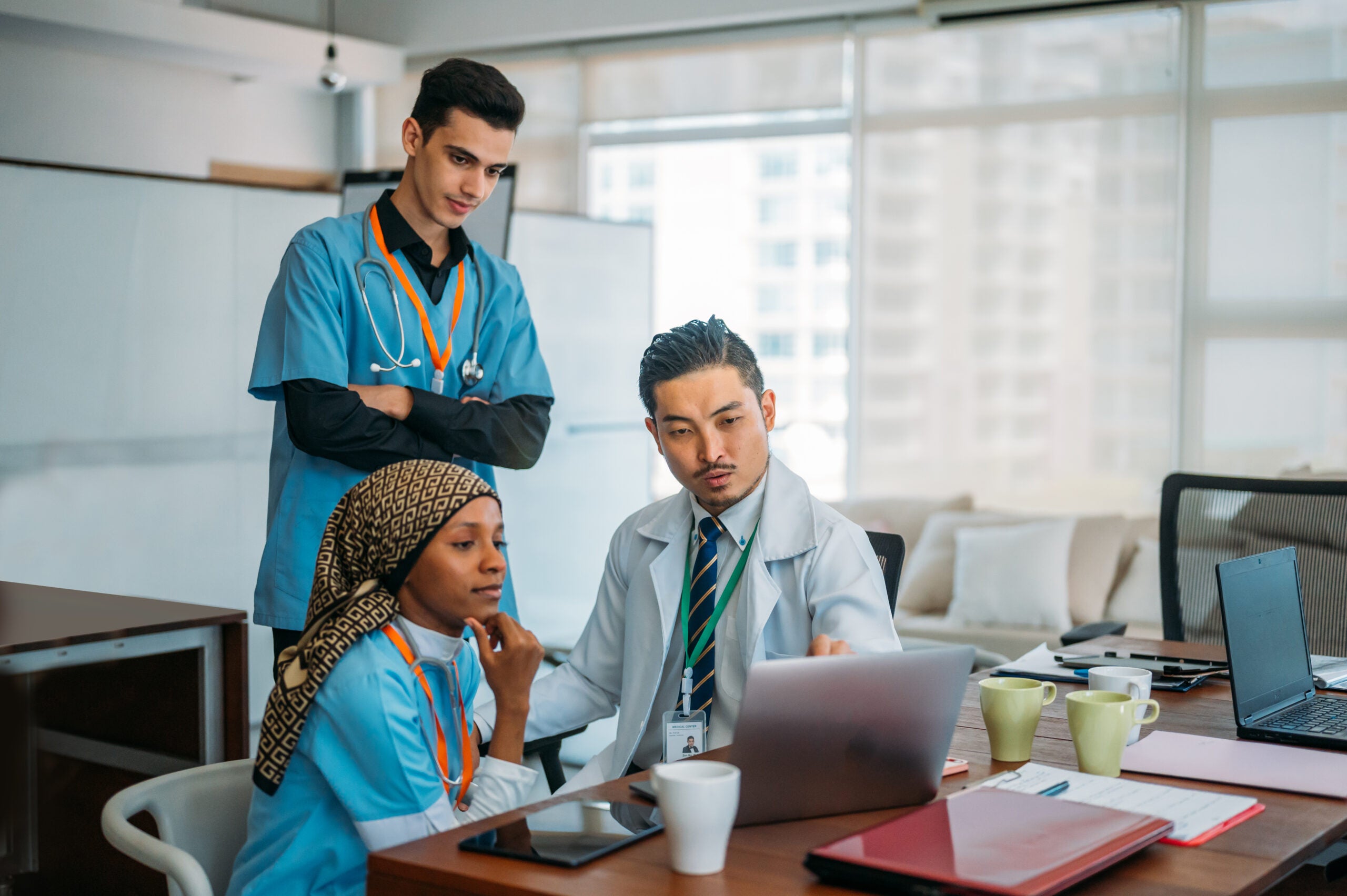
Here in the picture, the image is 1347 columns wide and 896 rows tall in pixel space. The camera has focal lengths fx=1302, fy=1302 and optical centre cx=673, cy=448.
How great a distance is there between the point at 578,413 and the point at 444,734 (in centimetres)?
360

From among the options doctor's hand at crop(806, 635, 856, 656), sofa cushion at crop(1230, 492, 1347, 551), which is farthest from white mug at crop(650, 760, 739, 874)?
sofa cushion at crop(1230, 492, 1347, 551)

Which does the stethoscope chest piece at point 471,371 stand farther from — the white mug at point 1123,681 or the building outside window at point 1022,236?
the building outside window at point 1022,236

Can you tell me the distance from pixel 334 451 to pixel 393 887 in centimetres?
105

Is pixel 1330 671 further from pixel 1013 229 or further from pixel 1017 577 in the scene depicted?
pixel 1013 229

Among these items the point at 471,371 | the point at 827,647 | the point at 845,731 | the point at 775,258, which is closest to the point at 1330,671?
the point at 827,647

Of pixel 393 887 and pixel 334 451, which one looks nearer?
pixel 393 887

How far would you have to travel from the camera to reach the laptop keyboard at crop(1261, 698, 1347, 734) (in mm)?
1673

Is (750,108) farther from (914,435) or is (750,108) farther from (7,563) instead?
(7,563)

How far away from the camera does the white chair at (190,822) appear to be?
144cm

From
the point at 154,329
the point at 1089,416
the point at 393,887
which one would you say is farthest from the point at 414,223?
the point at 1089,416

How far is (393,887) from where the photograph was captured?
46.2 inches

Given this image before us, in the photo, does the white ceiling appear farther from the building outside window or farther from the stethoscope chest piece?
the stethoscope chest piece

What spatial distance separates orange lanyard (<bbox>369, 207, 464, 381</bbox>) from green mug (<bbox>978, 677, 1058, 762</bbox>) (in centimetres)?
115

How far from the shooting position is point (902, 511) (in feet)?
17.4
